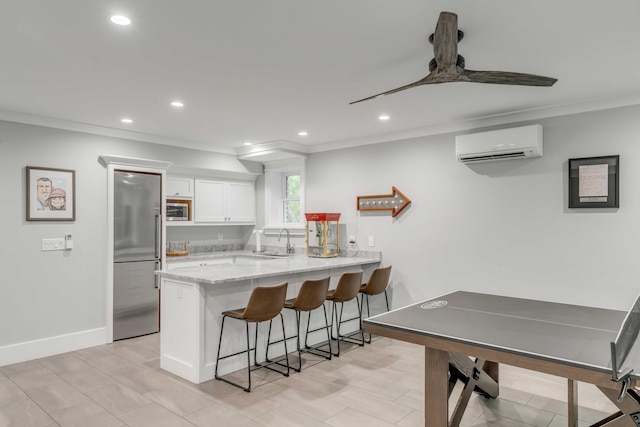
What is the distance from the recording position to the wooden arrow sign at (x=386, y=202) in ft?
16.6

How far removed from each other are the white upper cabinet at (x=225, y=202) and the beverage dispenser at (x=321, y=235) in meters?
1.43

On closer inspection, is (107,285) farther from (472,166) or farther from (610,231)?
(610,231)

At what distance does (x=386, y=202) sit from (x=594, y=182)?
2.25 meters

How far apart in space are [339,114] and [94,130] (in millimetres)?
2872

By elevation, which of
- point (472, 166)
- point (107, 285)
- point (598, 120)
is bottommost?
point (107, 285)

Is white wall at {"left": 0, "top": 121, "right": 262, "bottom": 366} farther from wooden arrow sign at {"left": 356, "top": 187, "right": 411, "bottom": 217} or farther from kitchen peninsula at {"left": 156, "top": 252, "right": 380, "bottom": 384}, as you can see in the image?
wooden arrow sign at {"left": 356, "top": 187, "right": 411, "bottom": 217}

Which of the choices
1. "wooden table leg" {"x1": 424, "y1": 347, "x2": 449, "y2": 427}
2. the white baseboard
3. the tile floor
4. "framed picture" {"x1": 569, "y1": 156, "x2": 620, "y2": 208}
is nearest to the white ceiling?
"framed picture" {"x1": 569, "y1": 156, "x2": 620, "y2": 208}

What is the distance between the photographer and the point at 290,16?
217 cm

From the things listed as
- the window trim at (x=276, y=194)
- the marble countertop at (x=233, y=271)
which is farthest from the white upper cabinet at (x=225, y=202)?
the marble countertop at (x=233, y=271)

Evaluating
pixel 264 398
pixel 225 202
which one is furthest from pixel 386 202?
pixel 264 398

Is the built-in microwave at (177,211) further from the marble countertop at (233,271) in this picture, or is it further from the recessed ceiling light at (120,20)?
the recessed ceiling light at (120,20)

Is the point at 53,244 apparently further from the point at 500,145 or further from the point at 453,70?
the point at 500,145

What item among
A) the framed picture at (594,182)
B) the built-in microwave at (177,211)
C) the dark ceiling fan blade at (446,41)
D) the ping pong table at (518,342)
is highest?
the dark ceiling fan blade at (446,41)

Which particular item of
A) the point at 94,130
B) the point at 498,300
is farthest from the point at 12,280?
the point at 498,300
